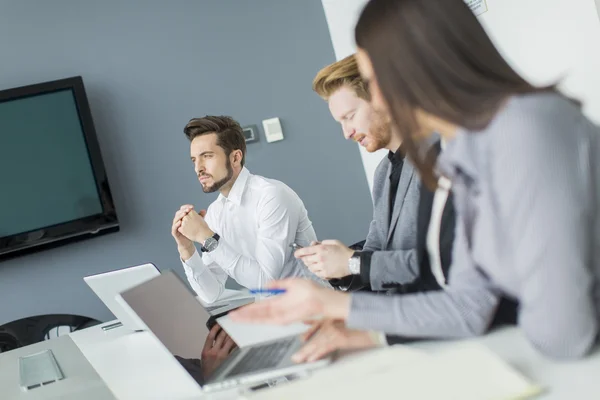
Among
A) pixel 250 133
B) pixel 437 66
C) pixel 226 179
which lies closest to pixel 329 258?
pixel 437 66

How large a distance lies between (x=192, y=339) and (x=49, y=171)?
2252mm

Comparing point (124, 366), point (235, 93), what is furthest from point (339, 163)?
point (124, 366)

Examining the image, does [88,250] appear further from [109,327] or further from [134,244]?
[109,327]

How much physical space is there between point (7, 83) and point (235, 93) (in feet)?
3.80

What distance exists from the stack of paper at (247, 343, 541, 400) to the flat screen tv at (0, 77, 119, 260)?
2.64 m

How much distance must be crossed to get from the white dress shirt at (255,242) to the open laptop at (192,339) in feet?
3.39

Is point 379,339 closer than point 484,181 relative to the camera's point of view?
No

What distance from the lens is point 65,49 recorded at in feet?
12.0

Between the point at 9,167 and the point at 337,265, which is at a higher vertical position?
the point at 9,167

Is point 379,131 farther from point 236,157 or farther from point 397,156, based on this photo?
point 236,157

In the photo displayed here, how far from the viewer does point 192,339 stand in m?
1.58

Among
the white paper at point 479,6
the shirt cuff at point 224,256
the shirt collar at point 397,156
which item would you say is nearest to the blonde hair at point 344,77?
the shirt collar at point 397,156

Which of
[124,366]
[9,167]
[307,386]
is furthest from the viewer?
[9,167]

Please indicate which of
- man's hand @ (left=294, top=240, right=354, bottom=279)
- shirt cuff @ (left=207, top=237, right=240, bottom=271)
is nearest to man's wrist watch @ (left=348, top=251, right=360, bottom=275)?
man's hand @ (left=294, top=240, right=354, bottom=279)
